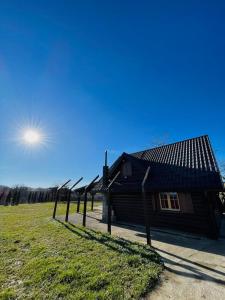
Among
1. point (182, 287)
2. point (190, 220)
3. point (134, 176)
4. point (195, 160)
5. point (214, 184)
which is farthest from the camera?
point (134, 176)

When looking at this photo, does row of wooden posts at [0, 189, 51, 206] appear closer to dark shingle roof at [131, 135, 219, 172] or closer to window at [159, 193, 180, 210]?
dark shingle roof at [131, 135, 219, 172]

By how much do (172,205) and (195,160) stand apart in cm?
321

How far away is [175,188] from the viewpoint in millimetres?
9359

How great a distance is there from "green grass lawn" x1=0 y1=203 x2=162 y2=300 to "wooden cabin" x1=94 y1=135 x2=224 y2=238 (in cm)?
214

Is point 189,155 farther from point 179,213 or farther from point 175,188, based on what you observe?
point 179,213

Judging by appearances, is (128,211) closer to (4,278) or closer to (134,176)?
(134,176)

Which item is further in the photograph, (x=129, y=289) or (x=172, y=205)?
(x=172, y=205)

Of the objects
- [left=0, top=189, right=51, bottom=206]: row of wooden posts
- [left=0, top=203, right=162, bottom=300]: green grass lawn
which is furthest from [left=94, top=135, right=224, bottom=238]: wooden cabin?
[left=0, top=189, right=51, bottom=206]: row of wooden posts

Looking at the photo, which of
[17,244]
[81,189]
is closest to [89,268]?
[17,244]

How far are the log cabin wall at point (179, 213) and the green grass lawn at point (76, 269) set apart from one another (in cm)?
403

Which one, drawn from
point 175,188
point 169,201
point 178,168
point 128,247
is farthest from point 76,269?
point 178,168

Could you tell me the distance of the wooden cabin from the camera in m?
8.69

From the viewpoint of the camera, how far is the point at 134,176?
509 inches

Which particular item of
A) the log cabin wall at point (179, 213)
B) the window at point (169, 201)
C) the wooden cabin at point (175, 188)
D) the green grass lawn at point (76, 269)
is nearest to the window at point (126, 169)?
the wooden cabin at point (175, 188)
